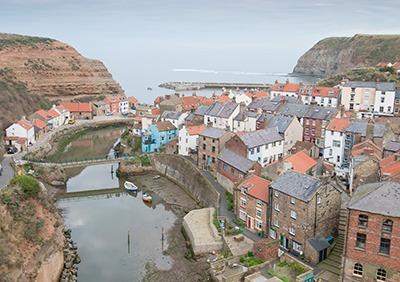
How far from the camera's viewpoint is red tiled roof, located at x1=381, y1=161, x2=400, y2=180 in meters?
31.7

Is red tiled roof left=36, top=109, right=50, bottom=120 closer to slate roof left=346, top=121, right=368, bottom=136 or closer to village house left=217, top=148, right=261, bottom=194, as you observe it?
village house left=217, top=148, right=261, bottom=194

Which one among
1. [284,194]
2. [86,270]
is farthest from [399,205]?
[86,270]

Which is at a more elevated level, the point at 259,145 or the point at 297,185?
the point at 259,145

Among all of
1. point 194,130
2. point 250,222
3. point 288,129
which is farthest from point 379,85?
point 250,222

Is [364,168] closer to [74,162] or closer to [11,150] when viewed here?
[74,162]

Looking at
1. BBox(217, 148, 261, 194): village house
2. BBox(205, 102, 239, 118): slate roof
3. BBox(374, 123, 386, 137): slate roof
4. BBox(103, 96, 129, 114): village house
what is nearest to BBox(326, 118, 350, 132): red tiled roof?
BBox(374, 123, 386, 137): slate roof

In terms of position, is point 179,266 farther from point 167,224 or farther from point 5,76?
point 5,76

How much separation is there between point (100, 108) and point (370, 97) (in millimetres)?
67302

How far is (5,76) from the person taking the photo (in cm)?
9488

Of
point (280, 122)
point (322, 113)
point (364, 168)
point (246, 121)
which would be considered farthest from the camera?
point (246, 121)

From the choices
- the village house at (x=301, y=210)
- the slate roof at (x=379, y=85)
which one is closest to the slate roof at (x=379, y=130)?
the village house at (x=301, y=210)

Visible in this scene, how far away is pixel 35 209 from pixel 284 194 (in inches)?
844

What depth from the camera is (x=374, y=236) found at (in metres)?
23.6

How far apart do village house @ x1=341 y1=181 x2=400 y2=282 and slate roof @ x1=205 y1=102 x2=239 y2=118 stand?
109ft
